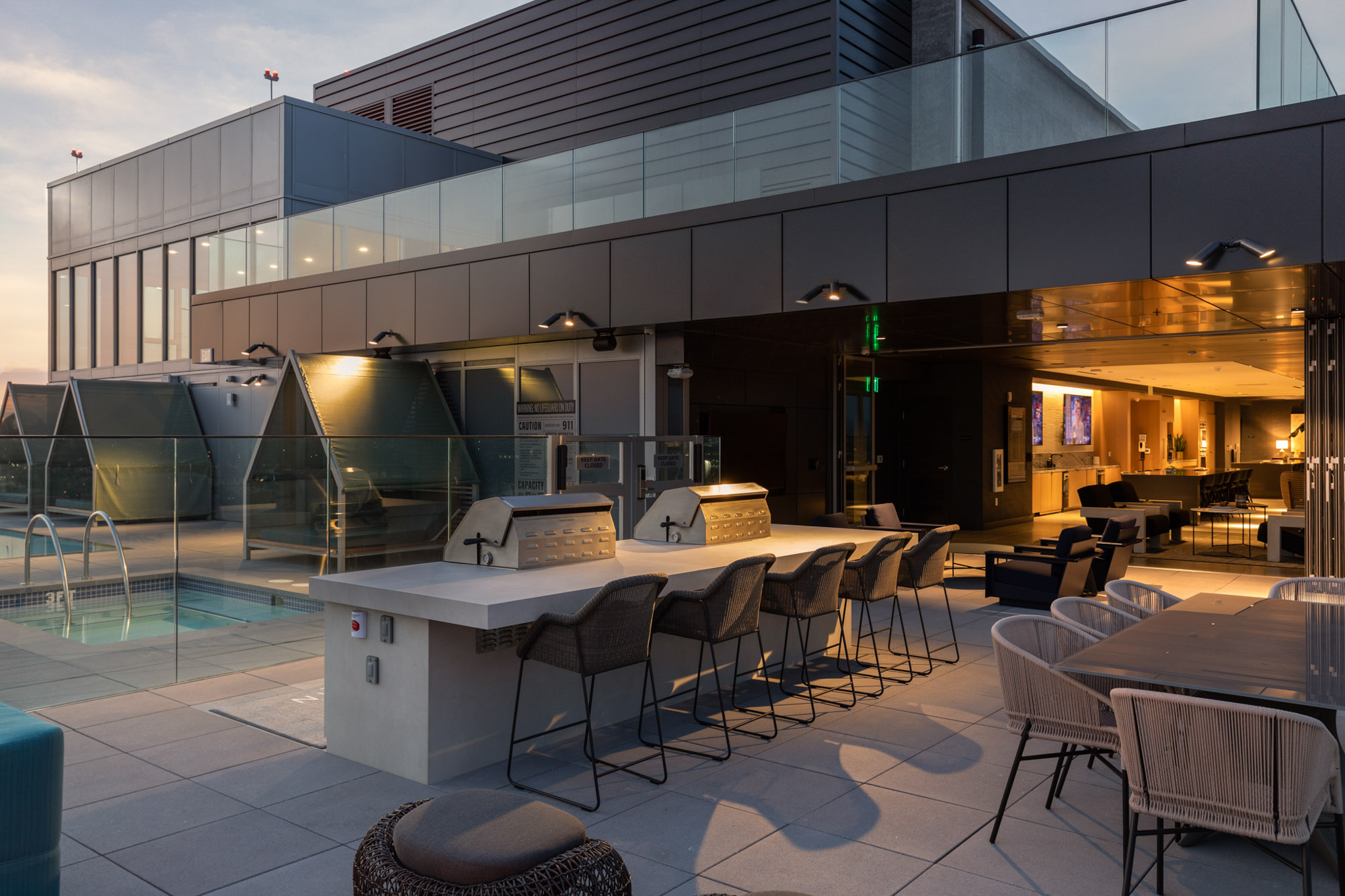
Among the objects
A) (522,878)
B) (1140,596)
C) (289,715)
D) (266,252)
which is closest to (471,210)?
(266,252)

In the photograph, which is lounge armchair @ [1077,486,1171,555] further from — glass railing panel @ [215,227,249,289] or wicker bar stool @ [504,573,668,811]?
glass railing panel @ [215,227,249,289]

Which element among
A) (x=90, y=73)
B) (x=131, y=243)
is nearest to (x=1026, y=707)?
(x=131, y=243)

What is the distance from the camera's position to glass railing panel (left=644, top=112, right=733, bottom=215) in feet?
29.0

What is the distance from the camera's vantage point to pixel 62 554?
602 centimetres

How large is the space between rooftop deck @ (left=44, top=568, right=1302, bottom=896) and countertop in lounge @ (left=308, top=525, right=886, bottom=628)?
797 mm

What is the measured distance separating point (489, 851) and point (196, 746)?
308 cm

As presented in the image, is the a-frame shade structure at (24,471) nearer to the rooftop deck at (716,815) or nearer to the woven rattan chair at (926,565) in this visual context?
the rooftop deck at (716,815)

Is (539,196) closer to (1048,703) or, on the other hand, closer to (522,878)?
(1048,703)

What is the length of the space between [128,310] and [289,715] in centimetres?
1638

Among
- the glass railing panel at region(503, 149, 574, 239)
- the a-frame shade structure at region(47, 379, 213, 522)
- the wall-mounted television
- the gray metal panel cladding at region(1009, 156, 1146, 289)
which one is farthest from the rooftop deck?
the wall-mounted television

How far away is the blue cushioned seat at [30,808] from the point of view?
2.57 metres

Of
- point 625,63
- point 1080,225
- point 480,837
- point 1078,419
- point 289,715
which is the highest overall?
point 625,63

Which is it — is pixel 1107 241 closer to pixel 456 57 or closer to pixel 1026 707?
pixel 1026 707

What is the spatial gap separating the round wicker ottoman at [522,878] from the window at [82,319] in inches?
806
